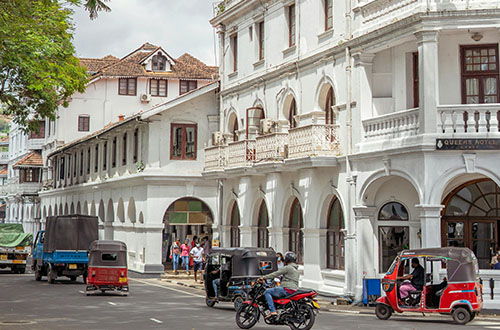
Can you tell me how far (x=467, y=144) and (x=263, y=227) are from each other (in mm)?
13418

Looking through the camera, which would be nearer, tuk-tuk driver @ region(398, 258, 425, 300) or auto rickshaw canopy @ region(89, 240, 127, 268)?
tuk-tuk driver @ region(398, 258, 425, 300)

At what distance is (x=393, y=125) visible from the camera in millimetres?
23797

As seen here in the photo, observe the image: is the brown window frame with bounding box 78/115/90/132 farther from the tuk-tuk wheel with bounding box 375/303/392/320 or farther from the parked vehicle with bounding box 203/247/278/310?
the tuk-tuk wheel with bounding box 375/303/392/320

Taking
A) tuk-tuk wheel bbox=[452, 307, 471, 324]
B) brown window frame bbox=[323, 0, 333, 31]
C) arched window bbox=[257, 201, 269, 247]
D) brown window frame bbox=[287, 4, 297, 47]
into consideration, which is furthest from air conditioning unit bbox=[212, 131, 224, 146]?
tuk-tuk wheel bbox=[452, 307, 471, 324]

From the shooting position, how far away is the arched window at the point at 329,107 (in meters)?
28.2

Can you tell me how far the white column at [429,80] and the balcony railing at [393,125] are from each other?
0.48 meters

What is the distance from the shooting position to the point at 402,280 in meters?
20.3

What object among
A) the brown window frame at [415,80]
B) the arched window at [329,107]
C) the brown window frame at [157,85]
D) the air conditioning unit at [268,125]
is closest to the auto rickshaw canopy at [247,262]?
the brown window frame at [415,80]

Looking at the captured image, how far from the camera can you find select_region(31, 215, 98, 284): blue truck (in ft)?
110

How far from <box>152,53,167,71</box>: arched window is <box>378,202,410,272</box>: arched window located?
119 feet

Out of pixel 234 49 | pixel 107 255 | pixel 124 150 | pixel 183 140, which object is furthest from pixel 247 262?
pixel 124 150

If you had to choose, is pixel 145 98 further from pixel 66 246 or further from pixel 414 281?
pixel 414 281

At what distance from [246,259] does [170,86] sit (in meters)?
37.7

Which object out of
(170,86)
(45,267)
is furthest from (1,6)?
(170,86)
